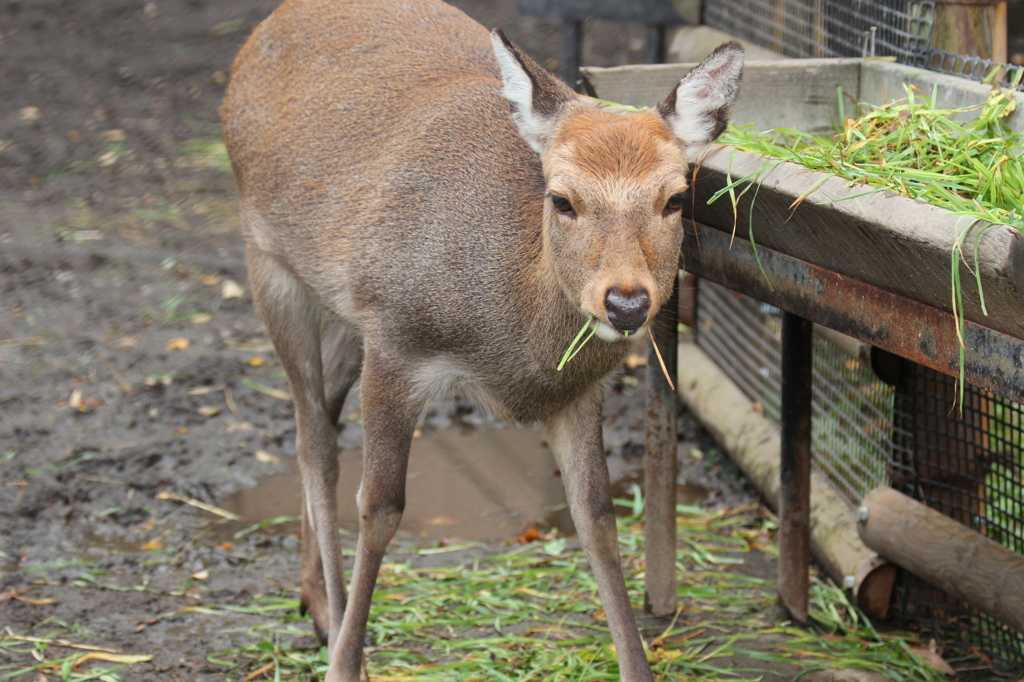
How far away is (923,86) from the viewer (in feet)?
12.1

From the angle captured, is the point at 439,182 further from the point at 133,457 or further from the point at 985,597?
the point at 133,457

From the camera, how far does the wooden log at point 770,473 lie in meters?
4.14

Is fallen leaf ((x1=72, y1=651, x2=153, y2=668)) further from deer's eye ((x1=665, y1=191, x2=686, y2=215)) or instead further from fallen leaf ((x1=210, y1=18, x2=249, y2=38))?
fallen leaf ((x1=210, y1=18, x2=249, y2=38))

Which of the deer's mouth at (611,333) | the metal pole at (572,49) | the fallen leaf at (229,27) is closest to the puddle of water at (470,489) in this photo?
the deer's mouth at (611,333)

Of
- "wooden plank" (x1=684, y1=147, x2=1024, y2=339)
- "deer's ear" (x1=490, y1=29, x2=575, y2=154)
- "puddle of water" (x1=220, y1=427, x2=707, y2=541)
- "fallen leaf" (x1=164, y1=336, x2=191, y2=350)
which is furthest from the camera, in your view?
"fallen leaf" (x1=164, y1=336, x2=191, y2=350)

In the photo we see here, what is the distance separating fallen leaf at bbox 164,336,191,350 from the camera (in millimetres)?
6324

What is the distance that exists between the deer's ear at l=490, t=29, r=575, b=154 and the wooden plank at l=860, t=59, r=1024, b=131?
3.76ft

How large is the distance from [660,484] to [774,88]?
1.50 metres

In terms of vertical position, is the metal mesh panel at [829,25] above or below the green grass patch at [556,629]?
above

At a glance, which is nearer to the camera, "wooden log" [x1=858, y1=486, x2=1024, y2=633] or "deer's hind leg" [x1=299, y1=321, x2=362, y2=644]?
"wooden log" [x1=858, y1=486, x2=1024, y2=633]

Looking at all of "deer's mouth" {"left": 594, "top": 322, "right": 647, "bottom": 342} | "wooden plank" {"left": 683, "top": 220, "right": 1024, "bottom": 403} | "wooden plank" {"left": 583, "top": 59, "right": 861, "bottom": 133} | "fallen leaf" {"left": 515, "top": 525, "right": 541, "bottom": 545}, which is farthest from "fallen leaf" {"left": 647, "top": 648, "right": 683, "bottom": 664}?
"wooden plank" {"left": 583, "top": 59, "right": 861, "bottom": 133}

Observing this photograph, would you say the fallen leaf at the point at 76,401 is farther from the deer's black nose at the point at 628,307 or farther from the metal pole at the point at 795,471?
the deer's black nose at the point at 628,307

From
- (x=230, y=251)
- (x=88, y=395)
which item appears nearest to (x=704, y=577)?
(x=88, y=395)

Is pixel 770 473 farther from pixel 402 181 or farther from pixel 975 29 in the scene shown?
pixel 402 181
